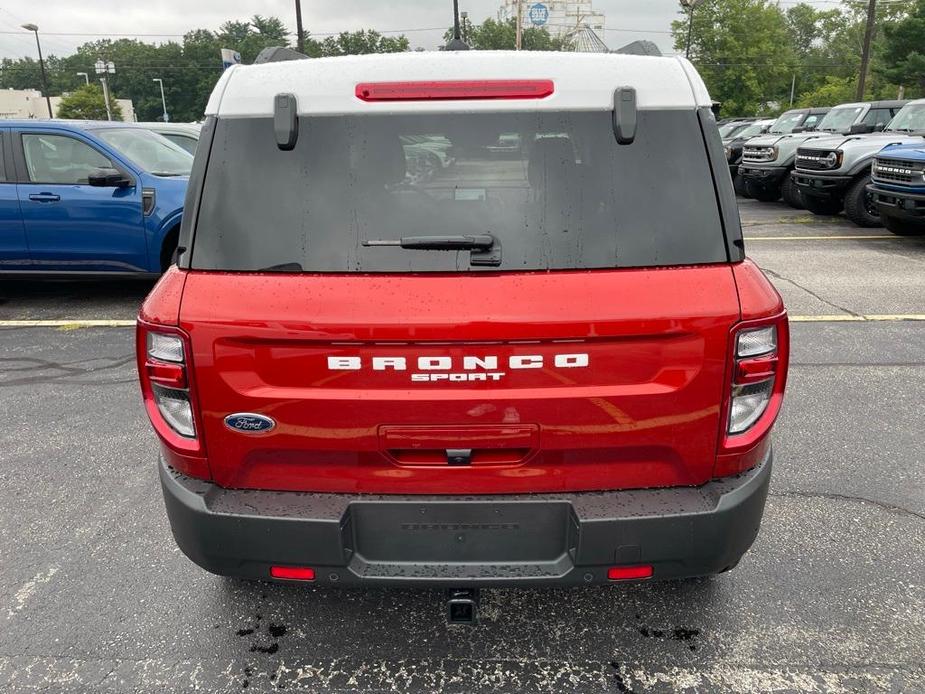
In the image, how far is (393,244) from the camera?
1.99 meters

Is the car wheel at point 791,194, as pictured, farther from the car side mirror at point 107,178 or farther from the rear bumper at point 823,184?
the car side mirror at point 107,178

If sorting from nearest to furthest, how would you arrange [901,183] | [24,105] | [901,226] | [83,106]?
[901,183] → [901,226] → [83,106] → [24,105]

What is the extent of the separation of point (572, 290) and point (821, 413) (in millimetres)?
3302

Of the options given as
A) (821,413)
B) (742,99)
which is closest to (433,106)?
(821,413)

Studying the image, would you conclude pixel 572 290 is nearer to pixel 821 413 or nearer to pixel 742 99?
pixel 821 413

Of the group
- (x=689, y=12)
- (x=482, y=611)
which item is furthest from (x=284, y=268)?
(x=689, y=12)

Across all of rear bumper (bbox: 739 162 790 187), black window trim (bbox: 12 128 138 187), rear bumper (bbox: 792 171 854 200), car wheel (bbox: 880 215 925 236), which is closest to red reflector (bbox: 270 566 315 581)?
black window trim (bbox: 12 128 138 187)

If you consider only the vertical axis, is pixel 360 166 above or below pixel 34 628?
above

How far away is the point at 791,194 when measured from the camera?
14820mm

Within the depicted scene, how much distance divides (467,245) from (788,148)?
598 inches

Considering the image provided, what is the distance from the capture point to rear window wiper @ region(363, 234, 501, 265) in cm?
197

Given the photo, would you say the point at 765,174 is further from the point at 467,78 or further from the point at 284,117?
the point at 284,117

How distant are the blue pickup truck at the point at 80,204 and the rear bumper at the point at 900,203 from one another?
9227 millimetres

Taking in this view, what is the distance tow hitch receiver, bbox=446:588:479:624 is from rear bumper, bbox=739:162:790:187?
15049 millimetres
